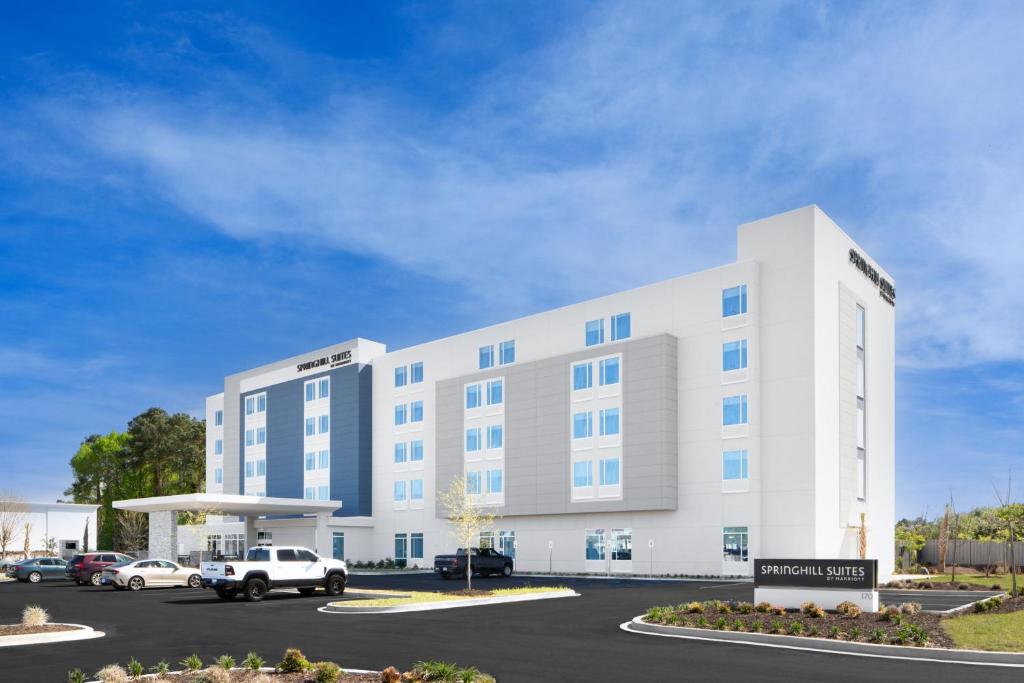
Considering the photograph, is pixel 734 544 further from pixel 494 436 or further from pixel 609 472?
pixel 494 436

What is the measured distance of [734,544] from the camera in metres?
46.2

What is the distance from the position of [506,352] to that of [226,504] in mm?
21051

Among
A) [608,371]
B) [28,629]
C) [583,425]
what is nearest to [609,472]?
[583,425]

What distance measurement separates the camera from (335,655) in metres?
17.1

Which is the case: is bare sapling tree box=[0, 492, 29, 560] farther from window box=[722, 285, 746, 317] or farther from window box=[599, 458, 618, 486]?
window box=[722, 285, 746, 317]

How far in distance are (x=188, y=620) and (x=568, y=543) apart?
31.5m

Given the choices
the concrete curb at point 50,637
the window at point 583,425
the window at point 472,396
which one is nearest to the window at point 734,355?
the window at point 583,425

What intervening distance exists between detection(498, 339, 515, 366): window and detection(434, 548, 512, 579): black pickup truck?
1365 centimetres

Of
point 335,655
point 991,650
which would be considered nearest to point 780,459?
point 991,650

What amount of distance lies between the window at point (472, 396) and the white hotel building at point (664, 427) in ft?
0.39

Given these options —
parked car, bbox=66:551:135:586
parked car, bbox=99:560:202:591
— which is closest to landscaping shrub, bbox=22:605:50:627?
parked car, bbox=99:560:202:591

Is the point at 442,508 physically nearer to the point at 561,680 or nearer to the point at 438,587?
the point at 438,587

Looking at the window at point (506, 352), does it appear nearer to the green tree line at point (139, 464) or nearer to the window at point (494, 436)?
the window at point (494, 436)

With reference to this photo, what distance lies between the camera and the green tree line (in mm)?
99688
